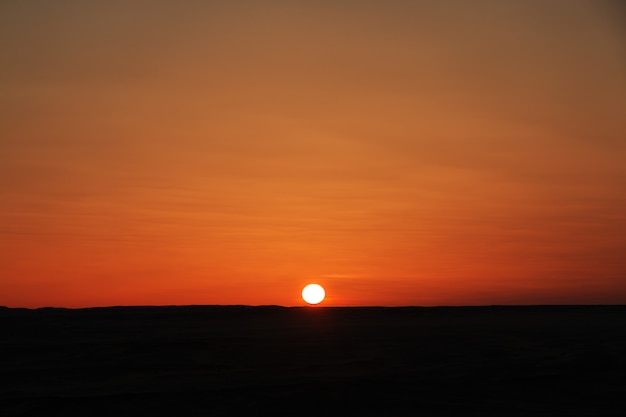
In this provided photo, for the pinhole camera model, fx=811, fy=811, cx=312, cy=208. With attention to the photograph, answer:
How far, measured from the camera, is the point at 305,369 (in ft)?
60.3

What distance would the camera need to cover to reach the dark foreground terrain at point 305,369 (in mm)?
15047

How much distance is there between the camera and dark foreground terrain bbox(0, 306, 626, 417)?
15047 mm

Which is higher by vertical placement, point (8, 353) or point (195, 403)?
point (8, 353)

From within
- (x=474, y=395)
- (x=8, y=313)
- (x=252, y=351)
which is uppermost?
(x=8, y=313)

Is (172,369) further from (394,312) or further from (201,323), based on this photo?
(394,312)

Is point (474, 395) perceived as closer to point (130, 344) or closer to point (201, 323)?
point (130, 344)

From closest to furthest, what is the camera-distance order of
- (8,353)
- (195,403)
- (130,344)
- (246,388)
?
(195,403), (246,388), (8,353), (130,344)

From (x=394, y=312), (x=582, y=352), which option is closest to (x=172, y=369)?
(x=582, y=352)

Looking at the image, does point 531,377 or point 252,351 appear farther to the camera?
point 252,351

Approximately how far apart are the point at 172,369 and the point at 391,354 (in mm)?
5743

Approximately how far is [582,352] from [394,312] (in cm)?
1768

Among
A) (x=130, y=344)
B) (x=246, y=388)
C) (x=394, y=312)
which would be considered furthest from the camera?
(x=394, y=312)

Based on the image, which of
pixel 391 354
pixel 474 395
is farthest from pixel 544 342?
pixel 474 395

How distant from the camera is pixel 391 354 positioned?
20953 millimetres
